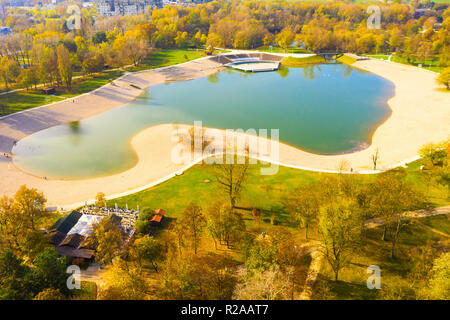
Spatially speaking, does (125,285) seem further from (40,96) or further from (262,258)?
(40,96)

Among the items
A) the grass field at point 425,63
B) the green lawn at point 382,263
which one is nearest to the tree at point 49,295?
the green lawn at point 382,263

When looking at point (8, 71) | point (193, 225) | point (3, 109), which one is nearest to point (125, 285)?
point (193, 225)

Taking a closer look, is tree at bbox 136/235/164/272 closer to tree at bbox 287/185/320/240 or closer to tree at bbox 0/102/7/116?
tree at bbox 287/185/320/240

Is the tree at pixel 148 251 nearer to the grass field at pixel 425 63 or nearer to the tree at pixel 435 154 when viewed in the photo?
the tree at pixel 435 154
